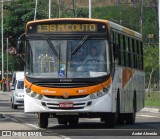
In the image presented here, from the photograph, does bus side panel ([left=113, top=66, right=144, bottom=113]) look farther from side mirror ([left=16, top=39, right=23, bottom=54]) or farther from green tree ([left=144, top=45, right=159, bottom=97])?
green tree ([left=144, top=45, right=159, bottom=97])

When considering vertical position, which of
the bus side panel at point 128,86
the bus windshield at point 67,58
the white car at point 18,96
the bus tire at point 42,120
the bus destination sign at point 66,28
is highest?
the bus destination sign at point 66,28

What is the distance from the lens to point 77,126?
27.1 metres

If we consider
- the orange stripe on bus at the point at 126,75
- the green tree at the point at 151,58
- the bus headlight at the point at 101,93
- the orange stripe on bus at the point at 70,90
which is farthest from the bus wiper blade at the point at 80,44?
the green tree at the point at 151,58

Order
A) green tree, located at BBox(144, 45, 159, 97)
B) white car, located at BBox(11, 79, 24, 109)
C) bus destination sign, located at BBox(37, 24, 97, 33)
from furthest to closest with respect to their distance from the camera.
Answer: green tree, located at BBox(144, 45, 159, 97) < white car, located at BBox(11, 79, 24, 109) < bus destination sign, located at BBox(37, 24, 97, 33)

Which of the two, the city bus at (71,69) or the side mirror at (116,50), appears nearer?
the city bus at (71,69)

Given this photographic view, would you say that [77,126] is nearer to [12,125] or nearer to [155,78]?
[12,125]

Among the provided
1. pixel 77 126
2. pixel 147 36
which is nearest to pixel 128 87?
pixel 77 126

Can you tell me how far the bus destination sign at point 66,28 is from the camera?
2511 cm

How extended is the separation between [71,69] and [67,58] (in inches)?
14.0

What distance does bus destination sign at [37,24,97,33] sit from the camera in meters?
25.1

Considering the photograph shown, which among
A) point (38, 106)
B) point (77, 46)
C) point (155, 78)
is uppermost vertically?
point (77, 46)

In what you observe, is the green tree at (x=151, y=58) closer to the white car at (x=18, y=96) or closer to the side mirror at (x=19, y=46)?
the white car at (x=18, y=96)

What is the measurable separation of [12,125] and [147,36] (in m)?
50.2

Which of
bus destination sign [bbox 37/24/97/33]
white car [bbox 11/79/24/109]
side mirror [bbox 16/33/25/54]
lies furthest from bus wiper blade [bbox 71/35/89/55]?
white car [bbox 11/79/24/109]
